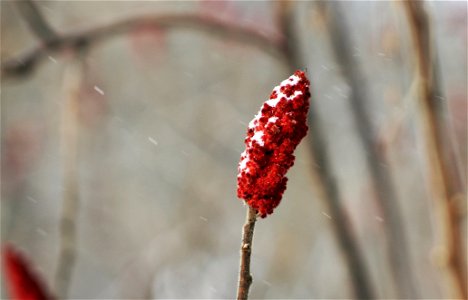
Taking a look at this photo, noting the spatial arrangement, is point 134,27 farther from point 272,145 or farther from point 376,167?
point 272,145

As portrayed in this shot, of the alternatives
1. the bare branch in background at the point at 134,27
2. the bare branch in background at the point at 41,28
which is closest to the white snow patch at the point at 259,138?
the bare branch in background at the point at 134,27

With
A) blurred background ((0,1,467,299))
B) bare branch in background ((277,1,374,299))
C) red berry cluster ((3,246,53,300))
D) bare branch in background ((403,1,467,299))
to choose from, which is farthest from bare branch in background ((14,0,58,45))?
red berry cluster ((3,246,53,300))

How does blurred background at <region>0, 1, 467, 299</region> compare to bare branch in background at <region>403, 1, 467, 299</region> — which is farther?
blurred background at <region>0, 1, 467, 299</region>

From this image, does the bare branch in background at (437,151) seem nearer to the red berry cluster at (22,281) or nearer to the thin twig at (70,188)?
the thin twig at (70,188)

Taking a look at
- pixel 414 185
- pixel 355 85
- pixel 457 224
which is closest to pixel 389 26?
pixel 355 85

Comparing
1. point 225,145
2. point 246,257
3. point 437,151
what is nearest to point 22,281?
point 246,257

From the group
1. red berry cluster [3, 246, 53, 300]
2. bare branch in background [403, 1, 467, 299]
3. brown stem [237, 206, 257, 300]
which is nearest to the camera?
brown stem [237, 206, 257, 300]

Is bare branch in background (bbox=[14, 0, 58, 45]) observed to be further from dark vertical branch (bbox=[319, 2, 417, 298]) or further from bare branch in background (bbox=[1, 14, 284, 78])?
dark vertical branch (bbox=[319, 2, 417, 298])
